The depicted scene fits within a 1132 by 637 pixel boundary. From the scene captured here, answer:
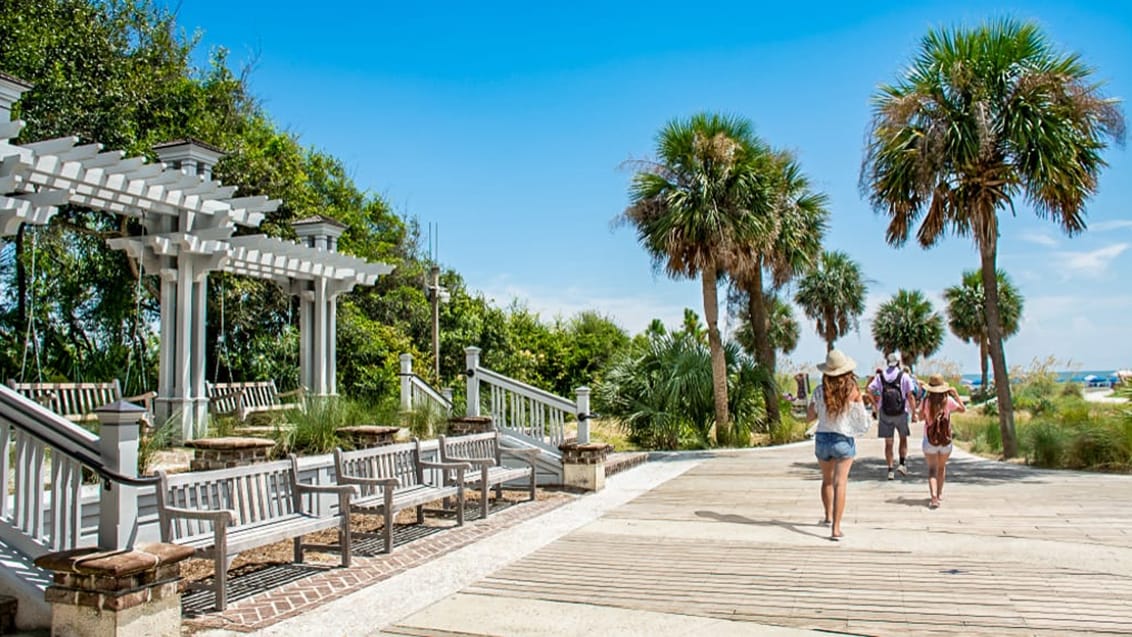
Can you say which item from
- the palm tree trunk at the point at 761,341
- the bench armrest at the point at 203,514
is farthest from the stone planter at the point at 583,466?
the palm tree trunk at the point at 761,341

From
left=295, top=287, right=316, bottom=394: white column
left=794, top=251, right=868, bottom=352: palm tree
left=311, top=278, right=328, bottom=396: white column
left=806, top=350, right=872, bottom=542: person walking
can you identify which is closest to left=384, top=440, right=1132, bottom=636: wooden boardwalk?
left=806, top=350, right=872, bottom=542: person walking

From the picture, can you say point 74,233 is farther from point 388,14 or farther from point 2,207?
point 2,207

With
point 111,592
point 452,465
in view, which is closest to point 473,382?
point 452,465

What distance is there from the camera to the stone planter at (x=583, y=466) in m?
11.1

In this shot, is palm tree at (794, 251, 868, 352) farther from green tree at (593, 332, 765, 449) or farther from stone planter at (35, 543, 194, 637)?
stone planter at (35, 543, 194, 637)

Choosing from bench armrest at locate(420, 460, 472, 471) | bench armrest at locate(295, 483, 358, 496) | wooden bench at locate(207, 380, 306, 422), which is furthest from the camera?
wooden bench at locate(207, 380, 306, 422)

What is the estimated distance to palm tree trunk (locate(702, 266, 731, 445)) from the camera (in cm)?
1728

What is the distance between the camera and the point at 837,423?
24.6ft

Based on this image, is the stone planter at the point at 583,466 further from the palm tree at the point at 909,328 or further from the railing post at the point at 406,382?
the palm tree at the point at 909,328

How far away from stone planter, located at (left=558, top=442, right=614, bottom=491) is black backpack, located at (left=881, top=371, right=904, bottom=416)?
414cm

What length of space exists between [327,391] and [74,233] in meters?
7.06

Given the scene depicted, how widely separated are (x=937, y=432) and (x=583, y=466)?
14.7 feet

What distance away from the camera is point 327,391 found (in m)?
14.5

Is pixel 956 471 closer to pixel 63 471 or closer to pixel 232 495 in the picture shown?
pixel 232 495
